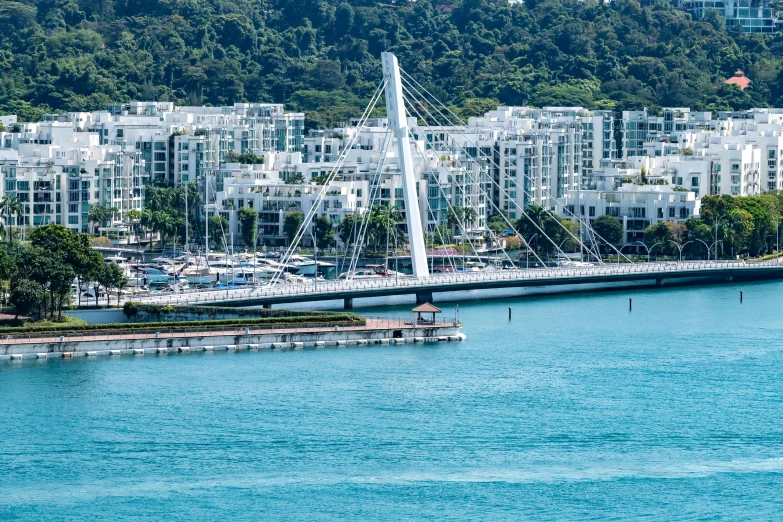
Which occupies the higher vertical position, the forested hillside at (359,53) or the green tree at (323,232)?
the forested hillside at (359,53)

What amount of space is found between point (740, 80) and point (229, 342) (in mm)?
76424

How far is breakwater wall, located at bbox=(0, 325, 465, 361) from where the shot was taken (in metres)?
53.5

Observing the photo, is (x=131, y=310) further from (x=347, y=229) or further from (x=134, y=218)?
(x=134, y=218)

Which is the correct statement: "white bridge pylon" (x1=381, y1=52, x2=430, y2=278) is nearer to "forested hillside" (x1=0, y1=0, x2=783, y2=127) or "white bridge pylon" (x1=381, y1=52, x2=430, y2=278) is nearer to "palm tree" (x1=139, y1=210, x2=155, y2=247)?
"palm tree" (x1=139, y1=210, x2=155, y2=247)

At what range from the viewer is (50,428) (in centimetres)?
4500

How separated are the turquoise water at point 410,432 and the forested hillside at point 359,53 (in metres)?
60.4

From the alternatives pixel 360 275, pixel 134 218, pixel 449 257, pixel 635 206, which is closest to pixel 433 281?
pixel 449 257

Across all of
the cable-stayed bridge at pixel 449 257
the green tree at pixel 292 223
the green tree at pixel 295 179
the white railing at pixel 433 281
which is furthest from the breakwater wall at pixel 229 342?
the green tree at pixel 295 179

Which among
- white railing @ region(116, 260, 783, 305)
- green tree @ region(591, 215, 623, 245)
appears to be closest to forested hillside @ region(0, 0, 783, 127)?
green tree @ region(591, 215, 623, 245)

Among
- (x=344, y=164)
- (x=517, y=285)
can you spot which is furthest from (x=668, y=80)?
(x=517, y=285)

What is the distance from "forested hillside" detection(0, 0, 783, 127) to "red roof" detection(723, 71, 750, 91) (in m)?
0.47

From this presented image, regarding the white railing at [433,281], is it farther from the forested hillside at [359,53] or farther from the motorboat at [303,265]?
the forested hillside at [359,53]

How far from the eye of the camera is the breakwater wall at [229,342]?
53488mm

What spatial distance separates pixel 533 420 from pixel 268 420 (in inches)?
230
